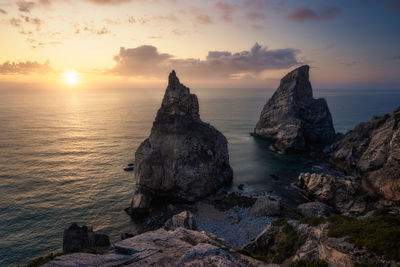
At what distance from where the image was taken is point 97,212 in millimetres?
39062

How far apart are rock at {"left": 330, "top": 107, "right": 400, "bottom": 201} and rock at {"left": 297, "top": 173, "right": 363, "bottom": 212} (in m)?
4.09

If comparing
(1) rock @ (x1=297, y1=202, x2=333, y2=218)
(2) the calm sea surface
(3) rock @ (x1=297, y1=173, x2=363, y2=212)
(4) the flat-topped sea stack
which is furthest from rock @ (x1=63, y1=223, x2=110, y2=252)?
(3) rock @ (x1=297, y1=173, x2=363, y2=212)

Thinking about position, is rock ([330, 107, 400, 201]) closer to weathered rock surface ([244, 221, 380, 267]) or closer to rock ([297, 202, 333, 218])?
rock ([297, 202, 333, 218])

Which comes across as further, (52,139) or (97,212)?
(52,139)

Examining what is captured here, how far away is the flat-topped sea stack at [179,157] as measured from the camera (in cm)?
4209

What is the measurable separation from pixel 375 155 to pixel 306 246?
41.1 metres

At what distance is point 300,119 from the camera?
7669 centimetres

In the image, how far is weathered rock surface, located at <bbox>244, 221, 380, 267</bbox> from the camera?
478 inches

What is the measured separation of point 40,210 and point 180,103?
34.4 metres

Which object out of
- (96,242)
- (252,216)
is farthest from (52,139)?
(252,216)

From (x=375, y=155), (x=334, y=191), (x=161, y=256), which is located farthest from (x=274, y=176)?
(x=161, y=256)

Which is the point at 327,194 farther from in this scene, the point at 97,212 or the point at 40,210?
the point at 40,210

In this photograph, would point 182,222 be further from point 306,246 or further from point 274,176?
point 274,176

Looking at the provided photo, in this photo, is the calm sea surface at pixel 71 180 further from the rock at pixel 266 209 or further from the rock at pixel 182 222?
the rock at pixel 182 222
